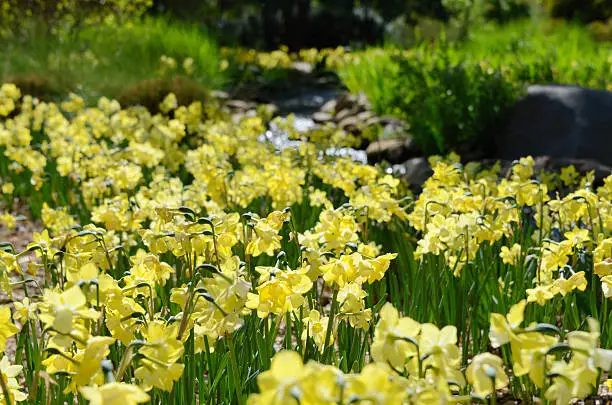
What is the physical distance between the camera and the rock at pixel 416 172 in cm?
484

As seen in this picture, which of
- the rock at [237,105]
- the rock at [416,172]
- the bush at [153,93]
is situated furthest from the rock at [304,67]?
the rock at [416,172]

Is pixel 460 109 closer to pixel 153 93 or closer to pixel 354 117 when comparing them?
pixel 354 117

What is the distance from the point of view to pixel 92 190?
12.3ft

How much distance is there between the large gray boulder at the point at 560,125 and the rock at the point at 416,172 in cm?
82

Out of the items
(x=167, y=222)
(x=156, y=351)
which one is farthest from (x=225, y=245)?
(x=156, y=351)

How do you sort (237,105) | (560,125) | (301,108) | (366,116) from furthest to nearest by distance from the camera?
1. (301,108)
2. (237,105)
3. (366,116)
4. (560,125)

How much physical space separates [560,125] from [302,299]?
4572 millimetres

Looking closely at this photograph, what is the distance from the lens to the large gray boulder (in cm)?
545

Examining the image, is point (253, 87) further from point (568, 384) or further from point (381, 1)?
point (568, 384)

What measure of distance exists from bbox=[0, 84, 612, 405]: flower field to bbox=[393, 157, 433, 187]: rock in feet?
2.57

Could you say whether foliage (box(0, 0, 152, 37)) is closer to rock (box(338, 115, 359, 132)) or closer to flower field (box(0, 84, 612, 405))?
rock (box(338, 115, 359, 132))

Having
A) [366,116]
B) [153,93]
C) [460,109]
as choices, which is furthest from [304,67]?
[460,109]

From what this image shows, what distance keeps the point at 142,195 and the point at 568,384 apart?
96.4 inches

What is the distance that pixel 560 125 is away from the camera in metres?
5.59
